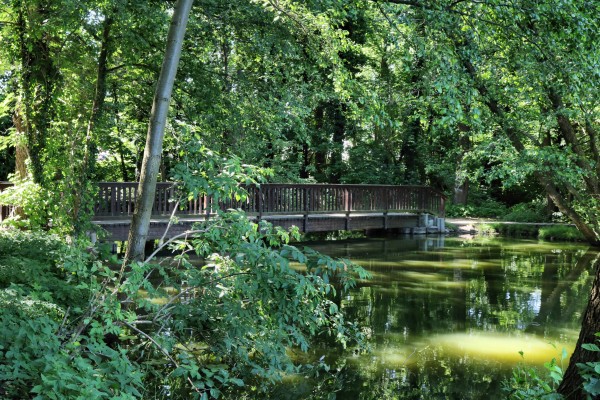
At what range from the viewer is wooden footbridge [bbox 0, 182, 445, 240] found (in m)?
13.3

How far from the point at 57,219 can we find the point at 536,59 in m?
6.96

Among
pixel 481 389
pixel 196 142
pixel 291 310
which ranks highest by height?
pixel 196 142

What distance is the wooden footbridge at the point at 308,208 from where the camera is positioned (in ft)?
43.5

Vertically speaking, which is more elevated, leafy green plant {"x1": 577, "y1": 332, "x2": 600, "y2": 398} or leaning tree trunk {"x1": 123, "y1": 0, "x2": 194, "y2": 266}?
leaning tree trunk {"x1": 123, "y1": 0, "x2": 194, "y2": 266}

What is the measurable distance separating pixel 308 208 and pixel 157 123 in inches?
512

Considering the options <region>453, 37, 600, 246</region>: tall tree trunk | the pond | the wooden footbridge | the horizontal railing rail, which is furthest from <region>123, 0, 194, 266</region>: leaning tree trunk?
the wooden footbridge

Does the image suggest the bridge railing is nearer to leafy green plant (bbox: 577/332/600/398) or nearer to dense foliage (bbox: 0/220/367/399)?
dense foliage (bbox: 0/220/367/399)

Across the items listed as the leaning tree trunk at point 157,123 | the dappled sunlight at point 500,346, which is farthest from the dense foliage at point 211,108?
the dappled sunlight at point 500,346

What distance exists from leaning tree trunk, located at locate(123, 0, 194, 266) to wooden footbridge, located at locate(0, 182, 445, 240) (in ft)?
22.9

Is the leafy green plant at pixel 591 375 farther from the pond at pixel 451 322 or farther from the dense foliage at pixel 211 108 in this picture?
the dense foliage at pixel 211 108

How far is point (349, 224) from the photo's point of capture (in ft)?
61.3

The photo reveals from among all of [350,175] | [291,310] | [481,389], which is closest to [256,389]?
[291,310]

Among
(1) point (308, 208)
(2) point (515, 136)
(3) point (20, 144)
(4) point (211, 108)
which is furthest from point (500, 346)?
(1) point (308, 208)

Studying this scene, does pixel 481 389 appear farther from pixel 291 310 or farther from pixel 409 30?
pixel 409 30
